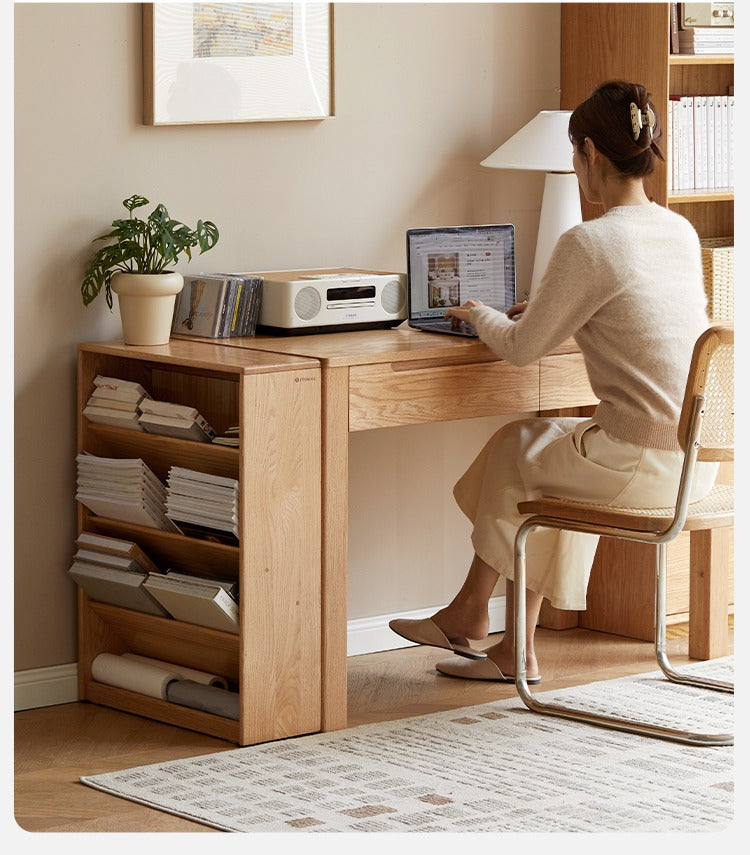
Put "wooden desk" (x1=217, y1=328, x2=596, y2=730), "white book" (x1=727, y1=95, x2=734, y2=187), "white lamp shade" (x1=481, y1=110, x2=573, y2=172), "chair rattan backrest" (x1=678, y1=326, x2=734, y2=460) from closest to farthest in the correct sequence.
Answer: "chair rattan backrest" (x1=678, y1=326, x2=734, y2=460)
"wooden desk" (x1=217, y1=328, x2=596, y2=730)
"white lamp shade" (x1=481, y1=110, x2=573, y2=172)
"white book" (x1=727, y1=95, x2=734, y2=187)

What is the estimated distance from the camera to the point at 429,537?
13.3ft

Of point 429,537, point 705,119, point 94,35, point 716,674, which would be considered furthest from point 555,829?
point 705,119

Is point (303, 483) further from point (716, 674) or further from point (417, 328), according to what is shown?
point (716, 674)

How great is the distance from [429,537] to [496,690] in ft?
1.95

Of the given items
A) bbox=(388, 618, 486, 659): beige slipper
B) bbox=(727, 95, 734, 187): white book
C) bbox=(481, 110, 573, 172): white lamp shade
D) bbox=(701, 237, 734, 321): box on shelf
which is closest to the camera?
bbox=(388, 618, 486, 659): beige slipper

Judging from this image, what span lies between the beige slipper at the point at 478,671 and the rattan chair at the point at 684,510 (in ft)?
0.74

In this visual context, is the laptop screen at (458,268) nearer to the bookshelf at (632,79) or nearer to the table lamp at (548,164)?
the table lamp at (548,164)

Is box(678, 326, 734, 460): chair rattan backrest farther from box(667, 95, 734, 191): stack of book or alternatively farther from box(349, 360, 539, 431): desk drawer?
box(667, 95, 734, 191): stack of book

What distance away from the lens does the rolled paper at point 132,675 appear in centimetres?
331

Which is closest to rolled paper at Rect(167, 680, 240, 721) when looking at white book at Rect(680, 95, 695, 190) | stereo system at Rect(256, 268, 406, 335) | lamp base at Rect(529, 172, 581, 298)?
stereo system at Rect(256, 268, 406, 335)

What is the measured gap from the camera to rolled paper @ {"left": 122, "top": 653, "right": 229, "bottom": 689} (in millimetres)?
3246

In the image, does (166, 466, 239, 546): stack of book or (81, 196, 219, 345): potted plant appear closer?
(166, 466, 239, 546): stack of book

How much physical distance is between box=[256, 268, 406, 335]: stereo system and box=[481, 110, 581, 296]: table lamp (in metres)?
0.46

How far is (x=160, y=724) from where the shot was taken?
331 cm
